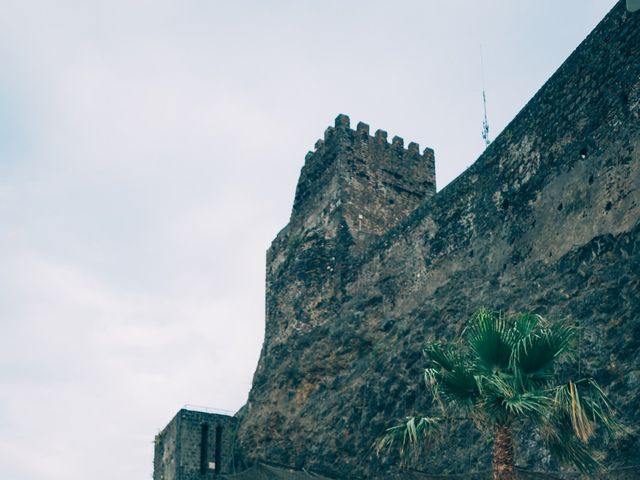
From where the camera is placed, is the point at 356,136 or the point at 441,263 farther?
the point at 356,136

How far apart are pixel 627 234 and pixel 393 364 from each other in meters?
6.67

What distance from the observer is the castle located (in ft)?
54.5

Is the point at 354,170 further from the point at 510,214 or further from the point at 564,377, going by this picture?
the point at 564,377

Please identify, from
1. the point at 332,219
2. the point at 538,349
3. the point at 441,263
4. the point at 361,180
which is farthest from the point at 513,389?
the point at 361,180

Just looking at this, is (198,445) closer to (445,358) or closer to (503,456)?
(445,358)

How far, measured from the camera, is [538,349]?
38.1 ft

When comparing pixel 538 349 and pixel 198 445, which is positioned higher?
pixel 198 445

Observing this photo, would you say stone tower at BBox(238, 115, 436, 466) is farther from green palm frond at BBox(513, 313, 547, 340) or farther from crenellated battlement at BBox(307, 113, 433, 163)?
green palm frond at BBox(513, 313, 547, 340)

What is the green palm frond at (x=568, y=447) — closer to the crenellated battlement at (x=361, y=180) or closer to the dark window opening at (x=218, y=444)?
the crenellated battlement at (x=361, y=180)

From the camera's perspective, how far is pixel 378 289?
24297 mm

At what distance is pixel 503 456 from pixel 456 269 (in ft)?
33.0

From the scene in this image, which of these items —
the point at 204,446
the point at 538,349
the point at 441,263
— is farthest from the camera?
the point at 204,446

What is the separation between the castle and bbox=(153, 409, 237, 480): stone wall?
35cm

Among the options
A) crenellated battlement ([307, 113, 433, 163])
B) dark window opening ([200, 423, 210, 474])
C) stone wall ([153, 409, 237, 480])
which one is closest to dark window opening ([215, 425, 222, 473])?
stone wall ([153, 409, 237, 480])
